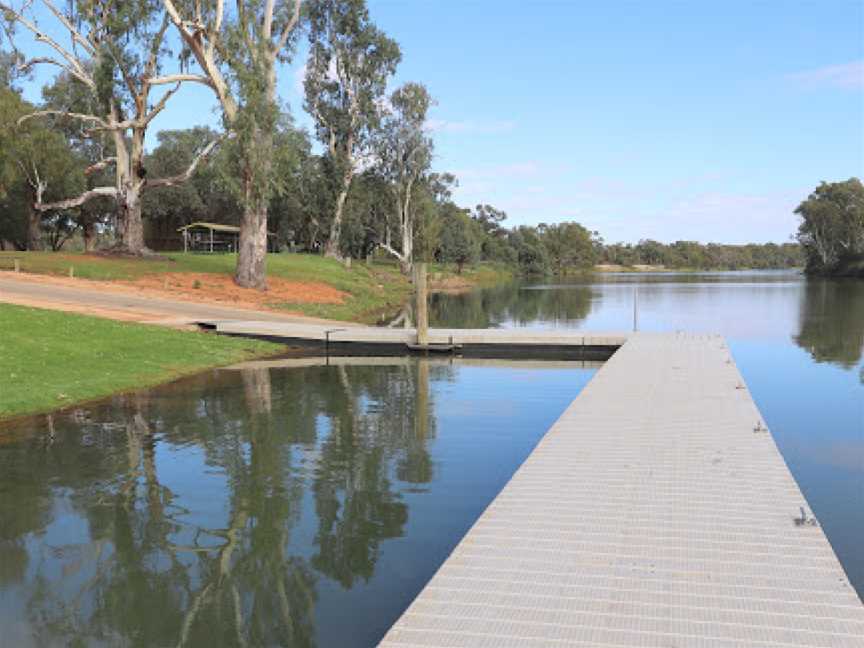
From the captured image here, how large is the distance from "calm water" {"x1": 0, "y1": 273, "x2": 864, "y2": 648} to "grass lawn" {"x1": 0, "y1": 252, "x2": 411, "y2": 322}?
16863 millimetres

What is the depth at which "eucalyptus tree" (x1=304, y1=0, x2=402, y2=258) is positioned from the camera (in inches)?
2040

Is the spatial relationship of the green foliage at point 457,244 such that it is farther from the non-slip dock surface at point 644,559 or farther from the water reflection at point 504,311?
the non-slip dock surface at point 644,559

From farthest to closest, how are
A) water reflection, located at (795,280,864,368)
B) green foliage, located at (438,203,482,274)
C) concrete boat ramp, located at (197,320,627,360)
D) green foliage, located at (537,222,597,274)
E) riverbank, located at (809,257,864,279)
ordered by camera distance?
green foliage, located at (537,222,597,274) → riverbank, located at (809,257,864,279) → green foliage, located at (438,203,482,274) → water reflection, located at (795,280,864,368) → concrete boat ramp, located at (197,320,627,360)

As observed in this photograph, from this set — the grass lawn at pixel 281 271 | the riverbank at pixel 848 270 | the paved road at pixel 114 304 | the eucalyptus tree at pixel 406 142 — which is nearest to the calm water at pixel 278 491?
the paved road at pixel 114 304

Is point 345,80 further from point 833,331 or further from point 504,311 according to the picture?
point 833,331

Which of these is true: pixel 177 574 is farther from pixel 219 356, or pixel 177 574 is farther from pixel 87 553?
pixel 219 356

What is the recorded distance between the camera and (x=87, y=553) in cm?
698

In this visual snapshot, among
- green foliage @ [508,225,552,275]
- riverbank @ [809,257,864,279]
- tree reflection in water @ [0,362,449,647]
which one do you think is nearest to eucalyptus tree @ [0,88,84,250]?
tree reflection in water @ [0,362,449,647]

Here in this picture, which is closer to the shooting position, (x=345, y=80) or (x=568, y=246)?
(x=345, y=80)

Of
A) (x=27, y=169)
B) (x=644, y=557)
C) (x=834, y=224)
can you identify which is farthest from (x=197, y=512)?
(x=834, y=224)

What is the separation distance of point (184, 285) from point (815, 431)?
88.9 feet

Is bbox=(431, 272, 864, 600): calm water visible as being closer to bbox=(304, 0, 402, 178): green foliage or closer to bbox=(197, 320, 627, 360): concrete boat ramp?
bbox=(197, 320, 627, 360): concrete boat ramp

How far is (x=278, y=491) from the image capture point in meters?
8.78

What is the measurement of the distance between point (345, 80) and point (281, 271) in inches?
776
